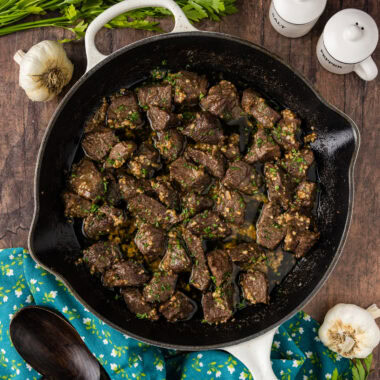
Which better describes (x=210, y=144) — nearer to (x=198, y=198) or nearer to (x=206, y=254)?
(x=198, y=198)

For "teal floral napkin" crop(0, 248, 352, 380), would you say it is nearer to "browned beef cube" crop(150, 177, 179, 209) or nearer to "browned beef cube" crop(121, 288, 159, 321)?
"browned beef cube" crop(121, 288, 159, 321)

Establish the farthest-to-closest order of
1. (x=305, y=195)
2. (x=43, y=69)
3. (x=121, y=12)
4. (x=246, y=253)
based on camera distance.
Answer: (x=305, y=195)
(x=246, y=253)
(x=43, y=69)
(x=121, y=12)

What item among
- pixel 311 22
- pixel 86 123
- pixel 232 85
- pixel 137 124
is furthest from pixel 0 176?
pixel 311 22

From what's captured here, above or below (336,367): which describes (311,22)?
above

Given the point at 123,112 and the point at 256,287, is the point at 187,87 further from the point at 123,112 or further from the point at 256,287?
the point at 256,287

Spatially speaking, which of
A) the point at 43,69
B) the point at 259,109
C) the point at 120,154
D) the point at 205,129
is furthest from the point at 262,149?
the point at 43,69

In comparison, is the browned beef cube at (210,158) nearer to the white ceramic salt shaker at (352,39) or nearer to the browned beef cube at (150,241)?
the browned beef cube at (150,241)
